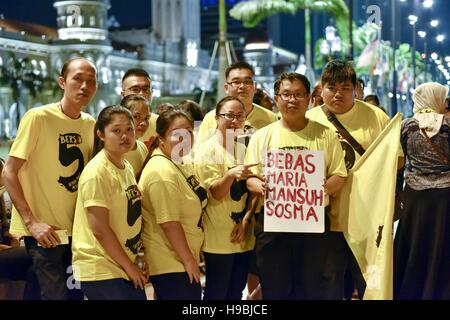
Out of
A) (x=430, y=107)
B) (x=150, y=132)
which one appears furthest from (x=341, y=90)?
(x=150, y=132)

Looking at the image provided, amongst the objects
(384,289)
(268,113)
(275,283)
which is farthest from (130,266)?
(268,113)

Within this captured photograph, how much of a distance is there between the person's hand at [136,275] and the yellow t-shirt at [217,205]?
0.64 meters

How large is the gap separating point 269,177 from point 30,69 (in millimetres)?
50750

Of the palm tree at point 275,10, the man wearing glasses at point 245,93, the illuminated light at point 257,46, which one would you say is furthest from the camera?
the illuminated light at point 257,46

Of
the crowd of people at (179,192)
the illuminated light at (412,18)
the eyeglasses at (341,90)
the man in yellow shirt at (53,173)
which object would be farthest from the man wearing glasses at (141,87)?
the illuminated light at (412,18)

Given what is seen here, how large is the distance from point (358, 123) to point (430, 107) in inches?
26.6

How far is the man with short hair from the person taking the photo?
4219 millimetres

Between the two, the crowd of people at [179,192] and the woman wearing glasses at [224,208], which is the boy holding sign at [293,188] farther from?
the woman wearing glasses at [224,208]

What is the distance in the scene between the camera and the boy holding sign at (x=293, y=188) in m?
3.95

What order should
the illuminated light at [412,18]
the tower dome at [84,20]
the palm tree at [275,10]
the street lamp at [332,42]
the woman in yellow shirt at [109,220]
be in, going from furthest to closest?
the tower dome at [84,20]
the street lamp at [332,42]
the palm tree at [275,10]
the illuminated light at [412,18]
the woman in yellow shirt at [109,220]

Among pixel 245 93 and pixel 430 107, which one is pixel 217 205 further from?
pixel 430 107

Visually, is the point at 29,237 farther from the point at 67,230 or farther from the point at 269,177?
the point at 269,177

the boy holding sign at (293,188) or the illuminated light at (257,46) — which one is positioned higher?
the illuminated light at (257,46)
